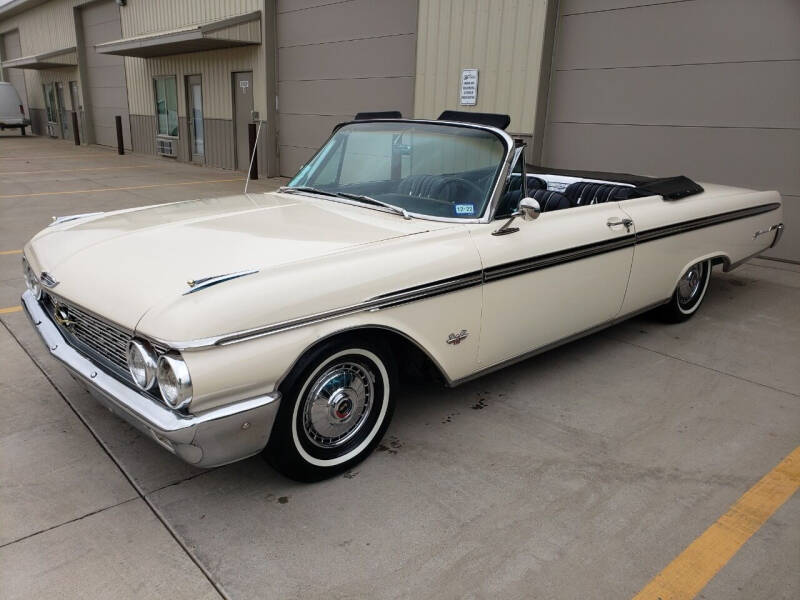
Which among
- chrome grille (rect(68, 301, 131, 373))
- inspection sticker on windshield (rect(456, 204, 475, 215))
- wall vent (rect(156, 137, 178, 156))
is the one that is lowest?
wall vent (rect(156, 137, 178, 156))

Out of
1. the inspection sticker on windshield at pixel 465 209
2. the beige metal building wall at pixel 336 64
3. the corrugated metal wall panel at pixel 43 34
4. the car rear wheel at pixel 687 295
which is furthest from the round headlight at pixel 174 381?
the corrugated metal wall panel at pixel 43 34

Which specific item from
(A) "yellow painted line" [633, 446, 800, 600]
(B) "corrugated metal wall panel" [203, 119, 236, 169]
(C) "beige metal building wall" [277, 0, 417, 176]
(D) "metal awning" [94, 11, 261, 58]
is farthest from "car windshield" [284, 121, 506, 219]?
(B) "corrugated metal wall panel" [203, 119, 236, 169]

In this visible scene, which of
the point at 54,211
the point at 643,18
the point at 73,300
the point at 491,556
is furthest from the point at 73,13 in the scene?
the point at 491,556

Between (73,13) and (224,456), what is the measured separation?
81.8 feet

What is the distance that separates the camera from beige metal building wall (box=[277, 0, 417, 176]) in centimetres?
1085

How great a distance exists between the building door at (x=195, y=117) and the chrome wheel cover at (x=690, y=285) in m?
14.5

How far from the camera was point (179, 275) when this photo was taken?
2484 mm

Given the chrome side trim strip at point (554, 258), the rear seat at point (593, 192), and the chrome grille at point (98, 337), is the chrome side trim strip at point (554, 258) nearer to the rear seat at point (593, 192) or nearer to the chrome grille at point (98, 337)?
the rear seat at point (593, 192)

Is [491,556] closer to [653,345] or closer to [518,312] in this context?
[518,312]

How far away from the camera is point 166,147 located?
60.6ft

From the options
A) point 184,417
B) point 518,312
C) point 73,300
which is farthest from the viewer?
point 518,312

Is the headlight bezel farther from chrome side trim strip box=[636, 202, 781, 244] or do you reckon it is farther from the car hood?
chrome side trim strip box=[636, 202, 781, 244]

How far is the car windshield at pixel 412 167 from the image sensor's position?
3.36 meters

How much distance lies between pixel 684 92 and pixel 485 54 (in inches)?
120
